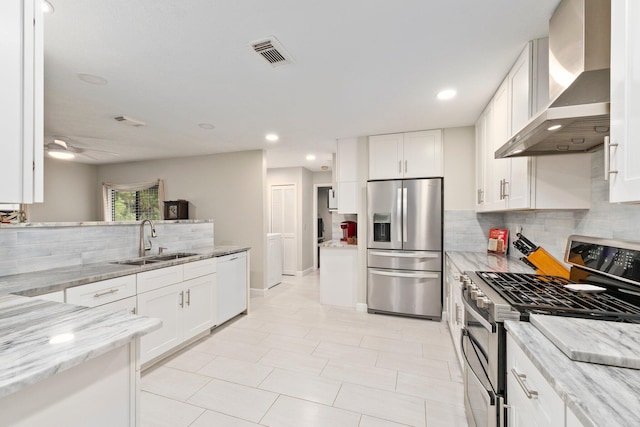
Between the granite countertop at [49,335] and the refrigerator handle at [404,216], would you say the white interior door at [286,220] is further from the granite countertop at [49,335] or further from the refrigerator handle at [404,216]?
the granite countertop at [49,335]

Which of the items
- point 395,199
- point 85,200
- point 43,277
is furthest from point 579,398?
point 85,200

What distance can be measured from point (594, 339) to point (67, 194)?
8.07m

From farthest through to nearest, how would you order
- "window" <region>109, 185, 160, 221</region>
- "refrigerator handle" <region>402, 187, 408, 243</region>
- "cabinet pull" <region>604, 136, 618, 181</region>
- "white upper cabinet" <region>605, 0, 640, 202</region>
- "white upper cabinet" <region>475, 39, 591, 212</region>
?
1. "window" <region>109, 185, 160, 221</region>
2. "refrigerator handle" <region>402, 187, 408, 243</region>
3. "white upper cabinet" <region>475, 39, 591, 212</region>
4. "cabinet pull" <region>604, 136, 618, 181</region>
5. "white upper cabinet" <region>605, 0, 640, 202</region>

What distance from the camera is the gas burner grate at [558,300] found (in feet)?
3.71

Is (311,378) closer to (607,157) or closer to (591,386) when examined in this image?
(591,386)

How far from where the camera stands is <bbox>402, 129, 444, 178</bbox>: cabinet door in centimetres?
352

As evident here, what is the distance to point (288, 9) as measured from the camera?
1.50 metres

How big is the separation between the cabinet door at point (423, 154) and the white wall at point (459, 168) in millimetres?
103

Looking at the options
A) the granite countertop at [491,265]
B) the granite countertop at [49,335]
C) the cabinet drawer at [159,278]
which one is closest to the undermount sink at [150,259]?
the cabinet drawer at [159,278]

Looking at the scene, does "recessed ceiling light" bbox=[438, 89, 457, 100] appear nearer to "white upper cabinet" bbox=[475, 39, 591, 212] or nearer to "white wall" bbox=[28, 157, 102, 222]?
→ "white upper cabinet" bbox=[475, 39, 591, 212]

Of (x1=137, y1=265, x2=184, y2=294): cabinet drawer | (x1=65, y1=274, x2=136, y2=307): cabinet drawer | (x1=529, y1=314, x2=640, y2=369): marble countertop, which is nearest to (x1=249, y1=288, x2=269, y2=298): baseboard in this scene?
(x1=137, y1=265, x2=184, y2=294): cabinet drawer

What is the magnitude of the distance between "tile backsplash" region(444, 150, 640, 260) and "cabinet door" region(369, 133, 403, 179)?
34.4 inches

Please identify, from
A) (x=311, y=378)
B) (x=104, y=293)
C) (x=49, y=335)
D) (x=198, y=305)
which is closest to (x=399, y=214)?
(x=311, y=378)

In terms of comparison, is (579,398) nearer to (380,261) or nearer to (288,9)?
(288,9)
